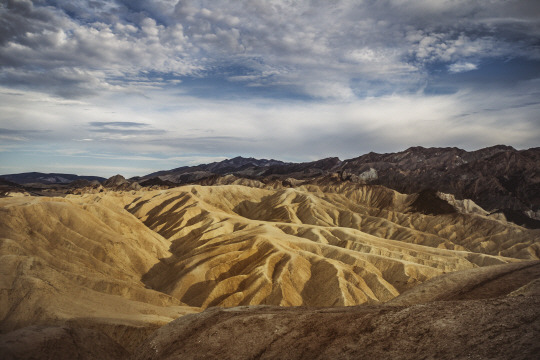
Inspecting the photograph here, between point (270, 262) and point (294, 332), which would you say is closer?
point (294, 332)

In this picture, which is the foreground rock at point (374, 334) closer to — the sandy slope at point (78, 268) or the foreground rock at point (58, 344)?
the foreground rock at point (58, 344)

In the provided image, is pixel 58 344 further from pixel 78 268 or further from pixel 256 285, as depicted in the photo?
pixel 256 285

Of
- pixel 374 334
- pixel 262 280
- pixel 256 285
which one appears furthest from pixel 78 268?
pixel 374 334

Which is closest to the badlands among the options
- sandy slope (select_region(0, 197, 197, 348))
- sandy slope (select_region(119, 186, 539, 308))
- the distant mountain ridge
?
sandy slope (select_region(0, 197, 197, 348))

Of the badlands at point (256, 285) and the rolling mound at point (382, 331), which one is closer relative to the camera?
the rolling mound at point (382, 331)

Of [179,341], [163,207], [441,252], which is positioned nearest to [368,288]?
[441,252]

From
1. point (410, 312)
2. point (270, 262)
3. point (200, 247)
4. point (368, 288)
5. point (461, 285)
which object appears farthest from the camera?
point (200, 247)

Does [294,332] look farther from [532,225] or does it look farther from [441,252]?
[532,225]

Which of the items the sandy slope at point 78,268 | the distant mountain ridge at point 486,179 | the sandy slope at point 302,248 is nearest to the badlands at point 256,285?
the sandy slope at point 78,268
